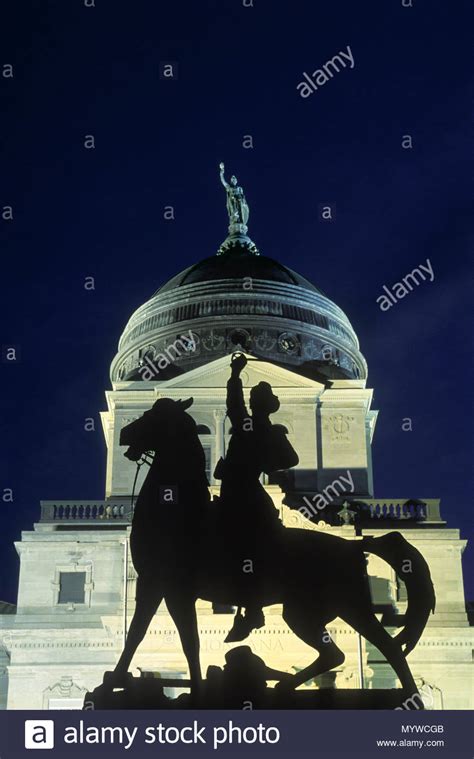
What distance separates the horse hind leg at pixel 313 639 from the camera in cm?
2483

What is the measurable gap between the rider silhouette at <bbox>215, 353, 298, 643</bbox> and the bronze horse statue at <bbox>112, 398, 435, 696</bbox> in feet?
0.83

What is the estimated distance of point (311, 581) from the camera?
25297 mm

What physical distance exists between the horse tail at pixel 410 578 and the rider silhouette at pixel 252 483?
7.37 feet

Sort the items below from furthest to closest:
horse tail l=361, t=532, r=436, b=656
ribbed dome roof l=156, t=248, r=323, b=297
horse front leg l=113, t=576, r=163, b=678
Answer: ribbed dome roof l=156, t=248, r=323, b=297 < horse tail l=361, t=532, r=436, b=656 < horse front leg l=113, t=576, r=163, b=678

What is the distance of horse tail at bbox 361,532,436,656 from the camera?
25.6 metres

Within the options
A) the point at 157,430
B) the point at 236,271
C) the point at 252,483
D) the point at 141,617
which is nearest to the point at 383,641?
the point at 252,483

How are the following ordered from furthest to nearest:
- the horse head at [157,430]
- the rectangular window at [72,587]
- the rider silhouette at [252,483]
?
1. the rectangular window at [72,587]
2. the horse head at [157,430]
3. the rider silhouette at [252,483]

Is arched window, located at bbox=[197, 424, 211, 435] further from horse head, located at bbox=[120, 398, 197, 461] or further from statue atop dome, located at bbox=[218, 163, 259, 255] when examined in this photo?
horse head, located at bbox=[120, 398, 197, 461]

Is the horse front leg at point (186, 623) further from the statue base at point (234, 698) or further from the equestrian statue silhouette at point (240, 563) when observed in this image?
the statue base at point (234, 698)
